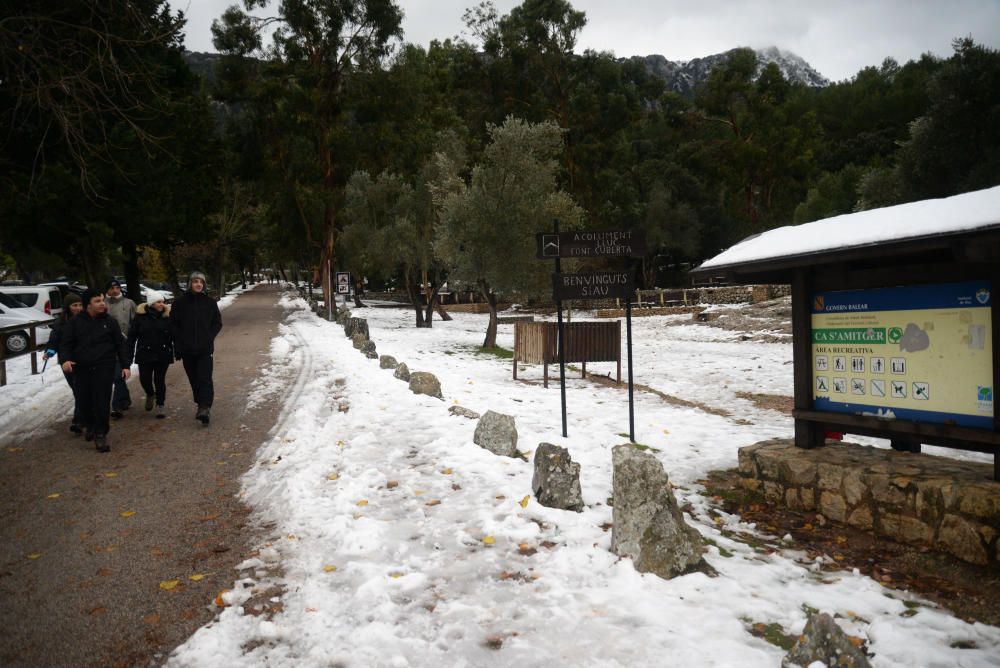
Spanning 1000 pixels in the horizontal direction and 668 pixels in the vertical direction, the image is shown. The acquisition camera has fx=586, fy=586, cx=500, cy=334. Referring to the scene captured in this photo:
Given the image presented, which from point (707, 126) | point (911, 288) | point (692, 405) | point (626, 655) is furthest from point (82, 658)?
point (707, 126)

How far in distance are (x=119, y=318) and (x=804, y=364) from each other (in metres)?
9.53

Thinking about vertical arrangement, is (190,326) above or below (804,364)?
above

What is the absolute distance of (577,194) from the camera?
3584 centimetres

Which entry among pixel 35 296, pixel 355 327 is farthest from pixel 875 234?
pixel 35 296

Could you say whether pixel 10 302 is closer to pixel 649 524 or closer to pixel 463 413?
pixel 463 413

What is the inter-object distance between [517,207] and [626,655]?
15.6 meters

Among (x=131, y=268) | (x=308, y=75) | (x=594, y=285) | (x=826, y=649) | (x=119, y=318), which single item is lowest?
(x=826, y=649)

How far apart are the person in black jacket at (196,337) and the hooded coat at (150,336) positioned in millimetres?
715

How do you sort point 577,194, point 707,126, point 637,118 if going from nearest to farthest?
point 577,194 → point 637,118 → point 707,126

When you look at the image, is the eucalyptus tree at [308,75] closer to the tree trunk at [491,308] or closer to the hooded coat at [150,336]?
the tree trunk at [491,308]

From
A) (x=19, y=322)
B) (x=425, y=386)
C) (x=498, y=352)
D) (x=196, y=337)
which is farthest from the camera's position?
(x=498, y=352)

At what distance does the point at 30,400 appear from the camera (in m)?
10.2

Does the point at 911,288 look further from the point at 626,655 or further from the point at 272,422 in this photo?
the point at 272,422

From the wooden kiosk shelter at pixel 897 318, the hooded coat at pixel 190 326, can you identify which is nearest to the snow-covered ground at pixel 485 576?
the wooden kiosk shelter at pixel 897 318
